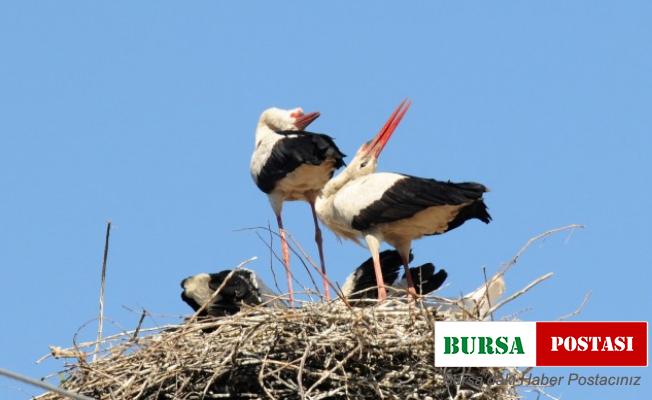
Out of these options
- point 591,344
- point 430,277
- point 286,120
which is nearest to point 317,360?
point 591,344

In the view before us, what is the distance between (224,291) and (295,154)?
1.87 metres

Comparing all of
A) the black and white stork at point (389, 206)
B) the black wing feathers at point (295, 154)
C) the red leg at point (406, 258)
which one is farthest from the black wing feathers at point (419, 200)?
the black wing feathers at point (295, 154)

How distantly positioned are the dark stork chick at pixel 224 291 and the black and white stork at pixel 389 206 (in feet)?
2.51

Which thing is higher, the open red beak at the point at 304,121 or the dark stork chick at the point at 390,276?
the open red beak at the point at 304,121

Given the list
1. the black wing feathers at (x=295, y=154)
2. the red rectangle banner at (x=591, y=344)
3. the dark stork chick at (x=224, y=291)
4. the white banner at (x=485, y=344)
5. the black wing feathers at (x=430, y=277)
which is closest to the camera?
the white banner at (x=485, y=344)

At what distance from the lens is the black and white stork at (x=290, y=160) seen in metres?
11.2

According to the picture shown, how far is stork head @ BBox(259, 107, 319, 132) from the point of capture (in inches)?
487

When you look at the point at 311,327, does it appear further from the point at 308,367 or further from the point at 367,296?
the point at 367,296

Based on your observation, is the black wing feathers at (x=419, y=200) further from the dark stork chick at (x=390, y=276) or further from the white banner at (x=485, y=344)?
the white banner at (x=485, y=344)

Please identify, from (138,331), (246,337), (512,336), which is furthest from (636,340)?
(138,331)

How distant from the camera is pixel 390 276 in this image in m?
11.0

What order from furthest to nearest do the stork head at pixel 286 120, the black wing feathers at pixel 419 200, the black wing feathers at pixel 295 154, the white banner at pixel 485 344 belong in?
the stork head at pixel 286 120 < the black wing feathers at pixel 295 154 < the black wing feathers at pixel 419 200 < the white banner at pixel 485 344

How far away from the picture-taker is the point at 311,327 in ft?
27.0

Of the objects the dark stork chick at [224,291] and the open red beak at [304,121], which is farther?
the open red beak at [304,121]
